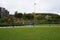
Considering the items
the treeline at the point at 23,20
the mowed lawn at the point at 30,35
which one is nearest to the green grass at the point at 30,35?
the mowed lawn at the point at 30,35

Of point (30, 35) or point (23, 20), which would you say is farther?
point (23, 20)

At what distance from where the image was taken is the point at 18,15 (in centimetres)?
7475

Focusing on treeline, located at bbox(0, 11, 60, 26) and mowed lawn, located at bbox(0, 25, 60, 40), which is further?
treeline, located at bbox(0, 11, 60, 26)

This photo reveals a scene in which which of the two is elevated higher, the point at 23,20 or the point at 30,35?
the point at 30,35

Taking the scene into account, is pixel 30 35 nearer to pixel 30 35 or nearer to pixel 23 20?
pixel 30 35

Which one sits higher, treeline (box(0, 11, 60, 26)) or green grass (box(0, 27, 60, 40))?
green grass (box(0, 27, 60, 40))

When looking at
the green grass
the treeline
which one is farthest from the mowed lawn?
the treeline

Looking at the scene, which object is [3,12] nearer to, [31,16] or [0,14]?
[0,14]

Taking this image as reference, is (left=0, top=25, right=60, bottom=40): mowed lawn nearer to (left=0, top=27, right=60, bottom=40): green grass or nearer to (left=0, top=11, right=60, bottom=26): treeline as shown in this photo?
(left=0, top=27, right=60, bottom=40): green grass

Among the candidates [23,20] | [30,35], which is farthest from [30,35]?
[23,20]

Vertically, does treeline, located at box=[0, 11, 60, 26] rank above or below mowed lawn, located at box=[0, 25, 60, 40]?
below

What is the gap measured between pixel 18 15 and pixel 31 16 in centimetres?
753

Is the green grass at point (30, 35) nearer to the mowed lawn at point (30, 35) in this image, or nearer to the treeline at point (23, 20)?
the mowed lawn at point (30, 35)

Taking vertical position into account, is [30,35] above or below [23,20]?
above
